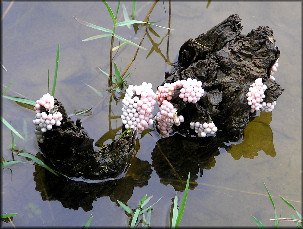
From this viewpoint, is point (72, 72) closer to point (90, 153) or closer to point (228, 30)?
point (90, 153)

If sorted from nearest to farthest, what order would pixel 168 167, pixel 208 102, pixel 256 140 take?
1. pixel 208 102
2. pixel 168 167
3. pixel 256 140

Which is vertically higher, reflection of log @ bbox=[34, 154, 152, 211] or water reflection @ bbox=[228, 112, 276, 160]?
water reflection @ bbox=[228, 112, 276, 160]

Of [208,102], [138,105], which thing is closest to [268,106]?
[208,102]

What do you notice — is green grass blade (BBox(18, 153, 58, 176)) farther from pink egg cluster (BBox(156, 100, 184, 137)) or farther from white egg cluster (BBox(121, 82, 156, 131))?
pink egg cluster (BBox(156, 100, 184, 137))

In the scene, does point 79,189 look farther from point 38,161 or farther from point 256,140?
point 256,140

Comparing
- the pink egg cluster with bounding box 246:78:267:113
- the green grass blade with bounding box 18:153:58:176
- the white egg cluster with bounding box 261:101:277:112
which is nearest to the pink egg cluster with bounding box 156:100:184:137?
the pink egg cluster with bounding box 246:78:267:113

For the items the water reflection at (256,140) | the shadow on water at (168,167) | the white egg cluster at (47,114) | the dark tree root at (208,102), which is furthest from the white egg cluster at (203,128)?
the white egg cluster at (47,114)
